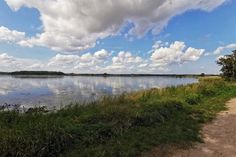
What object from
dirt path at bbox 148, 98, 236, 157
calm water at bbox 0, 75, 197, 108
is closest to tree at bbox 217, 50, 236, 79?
calm water at bbox 0, 75, 197, 108

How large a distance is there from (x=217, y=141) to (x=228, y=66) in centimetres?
3271

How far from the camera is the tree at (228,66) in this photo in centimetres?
3619

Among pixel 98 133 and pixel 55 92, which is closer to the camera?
pixel 98 133

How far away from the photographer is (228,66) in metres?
37.0

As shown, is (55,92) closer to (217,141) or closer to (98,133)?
(98,133)

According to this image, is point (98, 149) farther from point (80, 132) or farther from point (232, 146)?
point (232, 146)

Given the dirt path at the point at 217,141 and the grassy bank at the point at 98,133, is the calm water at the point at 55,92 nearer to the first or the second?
the grassy bank at the point at 98,133

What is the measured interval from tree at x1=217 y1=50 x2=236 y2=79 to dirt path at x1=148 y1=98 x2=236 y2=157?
93.2ft

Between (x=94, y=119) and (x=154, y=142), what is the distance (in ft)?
6.87

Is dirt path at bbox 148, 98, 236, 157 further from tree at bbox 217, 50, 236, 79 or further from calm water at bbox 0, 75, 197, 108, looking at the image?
tree at bbox 217, 50, 236, 79

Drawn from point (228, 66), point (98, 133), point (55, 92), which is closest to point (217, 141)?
point (98, 133)

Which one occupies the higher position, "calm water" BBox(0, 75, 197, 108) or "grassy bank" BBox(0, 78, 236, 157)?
"grassy bank" BBox(0, 78, 236, 157)

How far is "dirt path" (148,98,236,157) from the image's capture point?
630 centimetres

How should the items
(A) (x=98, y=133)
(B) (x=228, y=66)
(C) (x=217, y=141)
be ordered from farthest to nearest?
(B) (x=228, y=66), (C) (x=217, y=141), (A) (x=98, y=133)
